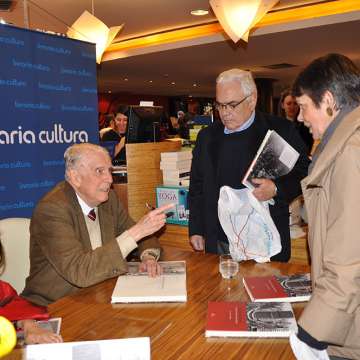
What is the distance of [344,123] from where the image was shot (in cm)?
112

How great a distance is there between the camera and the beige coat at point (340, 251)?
106 centimetres

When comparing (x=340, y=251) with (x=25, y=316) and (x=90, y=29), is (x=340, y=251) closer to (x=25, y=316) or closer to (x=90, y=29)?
(x=25, y=316)

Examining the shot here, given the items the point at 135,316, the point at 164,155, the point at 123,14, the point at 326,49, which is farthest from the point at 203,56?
the point at 135,316

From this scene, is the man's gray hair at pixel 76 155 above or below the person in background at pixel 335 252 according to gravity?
above

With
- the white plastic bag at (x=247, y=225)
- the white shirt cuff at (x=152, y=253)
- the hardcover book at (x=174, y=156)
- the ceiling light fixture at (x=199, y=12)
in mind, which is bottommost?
the white shirt cuff at (x=152, y=253)

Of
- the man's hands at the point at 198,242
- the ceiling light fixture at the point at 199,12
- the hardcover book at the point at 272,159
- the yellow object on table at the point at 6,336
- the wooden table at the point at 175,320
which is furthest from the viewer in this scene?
the ceiling light fixture at the point at 199,12

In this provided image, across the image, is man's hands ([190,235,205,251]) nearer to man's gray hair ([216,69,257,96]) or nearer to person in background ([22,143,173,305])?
person in background ([22,143,173,305])

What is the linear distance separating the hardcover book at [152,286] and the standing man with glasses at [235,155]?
512 millimetres

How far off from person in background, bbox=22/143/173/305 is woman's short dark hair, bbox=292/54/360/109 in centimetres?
86

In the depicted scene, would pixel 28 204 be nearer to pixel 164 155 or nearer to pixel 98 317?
pixel 164 155

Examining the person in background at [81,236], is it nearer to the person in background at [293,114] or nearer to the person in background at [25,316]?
the person in background at [25,316]

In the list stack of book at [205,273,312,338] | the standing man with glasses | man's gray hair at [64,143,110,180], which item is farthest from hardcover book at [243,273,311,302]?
man's gray hair at [64,143,110,180]

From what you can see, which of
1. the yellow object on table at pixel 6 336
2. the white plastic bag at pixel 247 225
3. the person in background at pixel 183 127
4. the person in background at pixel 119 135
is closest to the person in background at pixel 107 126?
the person in background at pixel 119 135

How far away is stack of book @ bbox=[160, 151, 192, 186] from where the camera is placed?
317 cm
